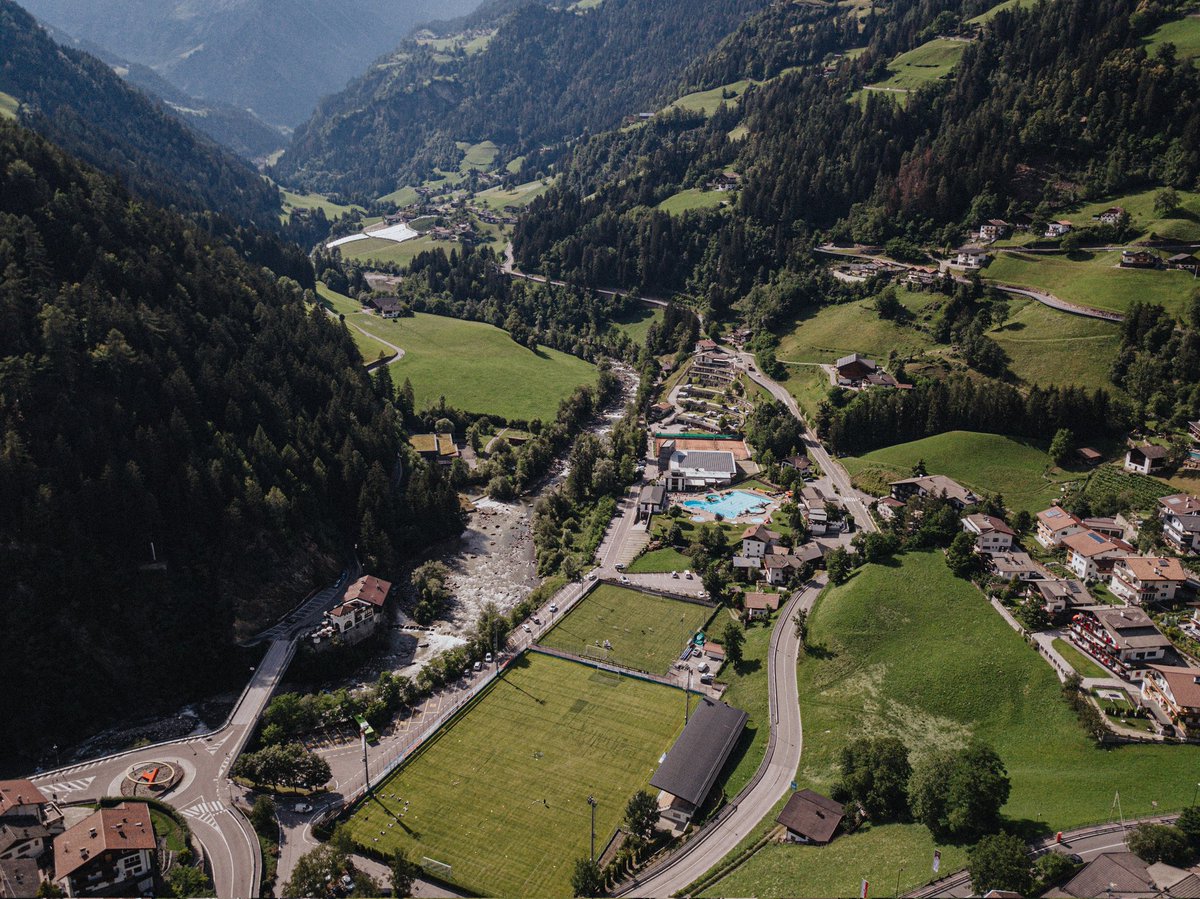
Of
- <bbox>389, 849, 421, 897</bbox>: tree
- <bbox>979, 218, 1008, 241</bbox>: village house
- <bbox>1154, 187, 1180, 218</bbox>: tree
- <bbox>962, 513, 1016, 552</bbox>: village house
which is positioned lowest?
<bbox>389, 849, 421, 897</bbox>: tree

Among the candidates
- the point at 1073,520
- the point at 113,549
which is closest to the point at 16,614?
the point at 113,549

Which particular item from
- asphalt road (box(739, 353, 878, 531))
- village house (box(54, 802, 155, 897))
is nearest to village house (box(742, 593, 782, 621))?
asphalt road (box(739, 353, 878, 531))

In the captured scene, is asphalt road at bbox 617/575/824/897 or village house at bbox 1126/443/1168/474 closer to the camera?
asphalt road at bbox 617/575/824/897

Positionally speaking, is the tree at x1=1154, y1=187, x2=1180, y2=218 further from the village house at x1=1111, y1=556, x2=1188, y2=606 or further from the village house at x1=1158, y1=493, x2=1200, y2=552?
the village house at x1=1111, y1=556, x2=1188, y2=606

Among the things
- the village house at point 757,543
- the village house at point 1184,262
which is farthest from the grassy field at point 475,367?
the village house at point 1184,262

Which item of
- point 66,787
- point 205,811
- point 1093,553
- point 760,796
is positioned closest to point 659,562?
point 760,796

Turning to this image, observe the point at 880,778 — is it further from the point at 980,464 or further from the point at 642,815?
the point at 980,464
